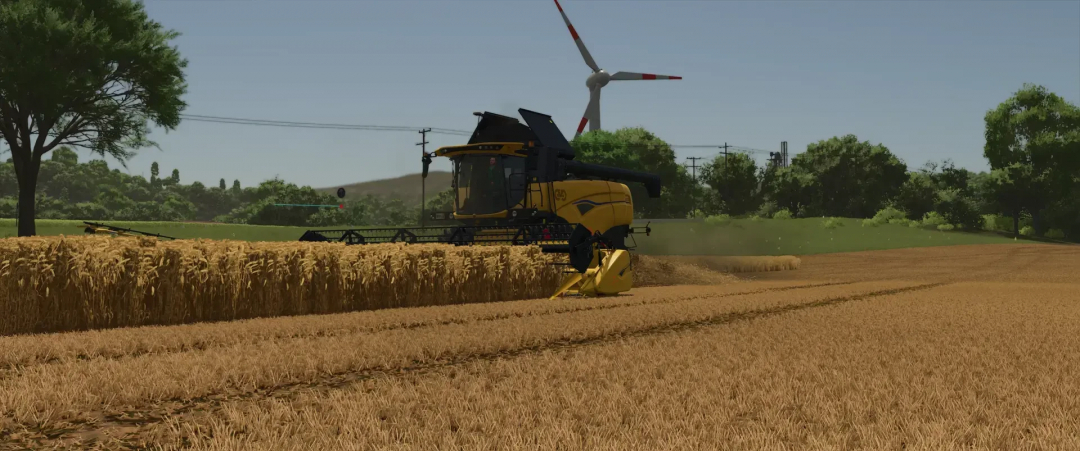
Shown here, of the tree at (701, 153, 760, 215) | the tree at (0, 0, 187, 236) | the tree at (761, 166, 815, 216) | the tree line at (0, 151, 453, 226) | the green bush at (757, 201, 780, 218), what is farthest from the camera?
the tree line at (0, 151, 453, 226)

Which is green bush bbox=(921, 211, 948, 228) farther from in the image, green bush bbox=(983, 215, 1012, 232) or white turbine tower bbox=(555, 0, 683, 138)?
white turbine tower bbox=(555, 0, 683, 138)

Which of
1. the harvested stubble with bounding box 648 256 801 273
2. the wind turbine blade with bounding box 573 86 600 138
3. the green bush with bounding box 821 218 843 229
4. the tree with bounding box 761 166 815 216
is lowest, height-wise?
the harvested stubble with bounding box 648 256 801 273

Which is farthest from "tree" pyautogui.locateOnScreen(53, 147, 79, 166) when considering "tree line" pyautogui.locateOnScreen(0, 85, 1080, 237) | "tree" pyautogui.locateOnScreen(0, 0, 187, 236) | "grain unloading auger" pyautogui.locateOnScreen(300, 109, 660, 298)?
"grain unloading auger" pyautogui.locateOnScreen(300, 109, 660, 298)

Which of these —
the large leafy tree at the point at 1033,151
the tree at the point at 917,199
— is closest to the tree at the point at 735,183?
the tree at the point at 917,199

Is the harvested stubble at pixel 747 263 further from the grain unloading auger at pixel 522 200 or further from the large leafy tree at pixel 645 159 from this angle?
the large leafy tree at pixel 645 159

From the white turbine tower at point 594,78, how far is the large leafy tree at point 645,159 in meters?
12.5

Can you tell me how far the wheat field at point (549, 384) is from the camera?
17.3 ft

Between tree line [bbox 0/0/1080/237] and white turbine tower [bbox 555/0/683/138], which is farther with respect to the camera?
white turbine tower [bbox 555/0/683/138]

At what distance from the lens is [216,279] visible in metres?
12.8

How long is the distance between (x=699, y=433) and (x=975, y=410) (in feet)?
7.21

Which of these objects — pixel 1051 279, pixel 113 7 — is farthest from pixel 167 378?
pixel 113 7

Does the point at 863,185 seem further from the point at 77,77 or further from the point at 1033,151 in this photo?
the point at 77,77

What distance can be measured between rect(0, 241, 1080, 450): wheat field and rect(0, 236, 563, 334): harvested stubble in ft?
2.73

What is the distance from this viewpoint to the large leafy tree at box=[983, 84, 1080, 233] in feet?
233
